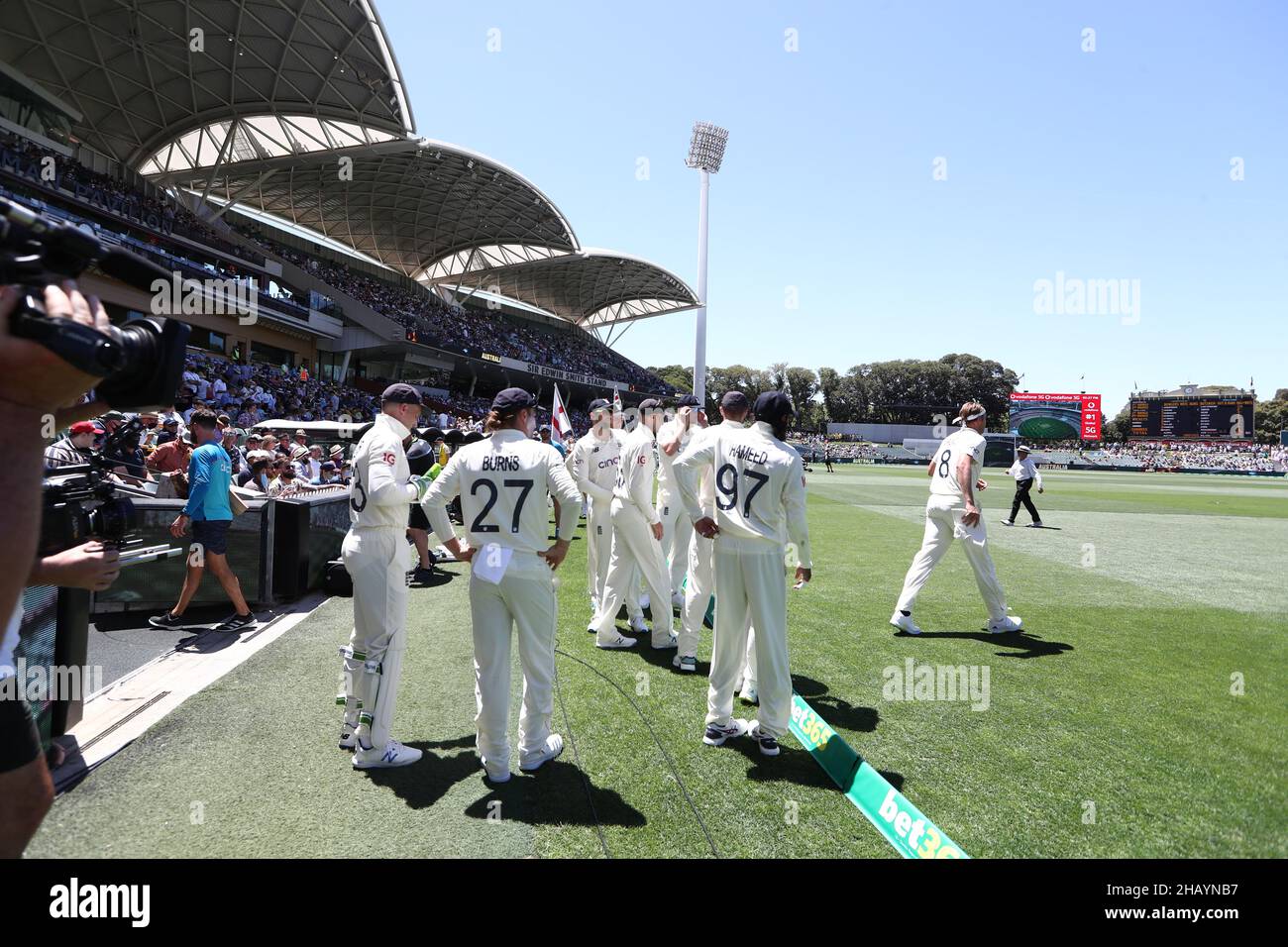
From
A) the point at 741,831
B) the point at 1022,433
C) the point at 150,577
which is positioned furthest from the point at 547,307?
the point at 741,831

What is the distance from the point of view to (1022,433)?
3056 inches

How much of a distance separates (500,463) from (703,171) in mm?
41473

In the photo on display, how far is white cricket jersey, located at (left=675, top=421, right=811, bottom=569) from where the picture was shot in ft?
13.6

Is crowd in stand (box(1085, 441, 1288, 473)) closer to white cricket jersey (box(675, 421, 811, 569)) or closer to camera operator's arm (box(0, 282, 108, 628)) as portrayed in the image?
white cricket jersey (box(675, 421, 811, 569))

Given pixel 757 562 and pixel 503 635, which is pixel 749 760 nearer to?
pixel 757 562

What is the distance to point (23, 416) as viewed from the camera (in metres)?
1.55

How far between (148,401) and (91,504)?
193 cm

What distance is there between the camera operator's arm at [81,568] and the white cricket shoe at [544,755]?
7.94 feet

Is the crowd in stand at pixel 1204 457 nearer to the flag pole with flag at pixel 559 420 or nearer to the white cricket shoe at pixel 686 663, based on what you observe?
the flag pole with flag at pixel 559 420

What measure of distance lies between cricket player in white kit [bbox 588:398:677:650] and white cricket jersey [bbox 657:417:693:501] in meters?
Result: 0.34

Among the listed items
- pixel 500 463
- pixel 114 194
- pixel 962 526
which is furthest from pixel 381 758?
pixel 114 194
